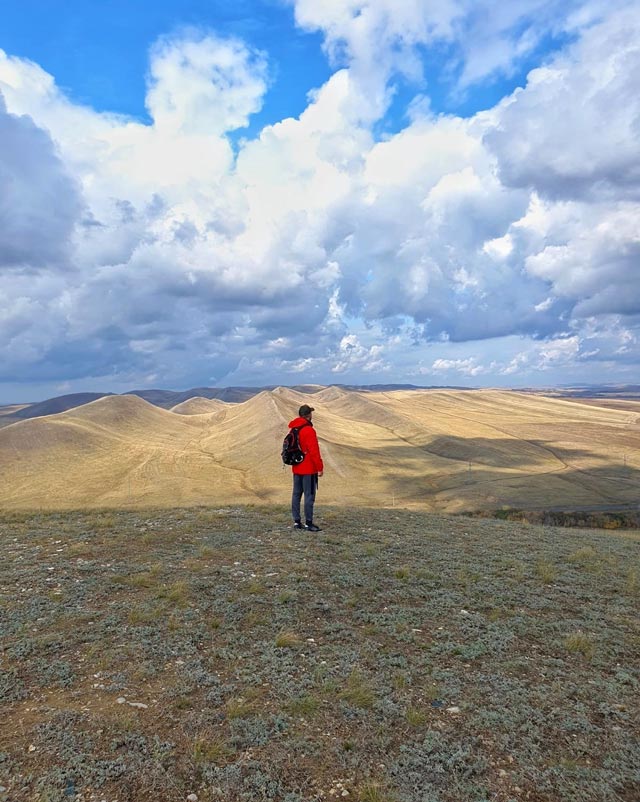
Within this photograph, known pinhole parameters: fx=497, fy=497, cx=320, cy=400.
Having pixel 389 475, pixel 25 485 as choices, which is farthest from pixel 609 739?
pixel 25 485

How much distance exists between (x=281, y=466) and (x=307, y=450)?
320 feet

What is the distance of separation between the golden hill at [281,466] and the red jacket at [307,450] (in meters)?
66.0

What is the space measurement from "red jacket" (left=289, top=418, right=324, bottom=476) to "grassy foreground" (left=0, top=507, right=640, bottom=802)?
100 inches

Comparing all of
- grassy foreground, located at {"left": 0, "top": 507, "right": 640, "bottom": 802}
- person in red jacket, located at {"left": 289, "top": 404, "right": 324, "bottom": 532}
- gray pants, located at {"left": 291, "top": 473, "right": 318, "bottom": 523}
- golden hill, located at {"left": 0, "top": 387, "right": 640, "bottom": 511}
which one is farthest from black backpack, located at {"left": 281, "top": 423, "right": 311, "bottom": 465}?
golden hill, located at {"left": 0, "top": 387, "right": 640, "bottom": 511}

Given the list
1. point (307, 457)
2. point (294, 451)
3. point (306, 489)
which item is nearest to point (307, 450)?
point (307, 457)

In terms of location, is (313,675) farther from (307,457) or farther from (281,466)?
(281,466)

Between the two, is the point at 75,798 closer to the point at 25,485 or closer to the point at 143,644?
the point at 143,644

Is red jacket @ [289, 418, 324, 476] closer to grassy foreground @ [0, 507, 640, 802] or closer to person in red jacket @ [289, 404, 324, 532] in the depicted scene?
person in red jacket @ [289, 404, 324, 532]

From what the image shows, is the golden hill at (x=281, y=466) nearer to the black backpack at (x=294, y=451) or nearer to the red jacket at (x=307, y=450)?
the black backpack at (x=294, y=451)

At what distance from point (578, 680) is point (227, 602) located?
6734 millimetres

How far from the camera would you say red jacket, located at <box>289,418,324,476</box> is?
52.0 feet

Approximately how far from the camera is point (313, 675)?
7.93 meters

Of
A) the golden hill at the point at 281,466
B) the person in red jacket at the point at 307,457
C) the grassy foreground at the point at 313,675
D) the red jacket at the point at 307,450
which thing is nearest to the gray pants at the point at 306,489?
the person in red jacket at the point at 307,457

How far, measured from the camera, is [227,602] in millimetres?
10719
